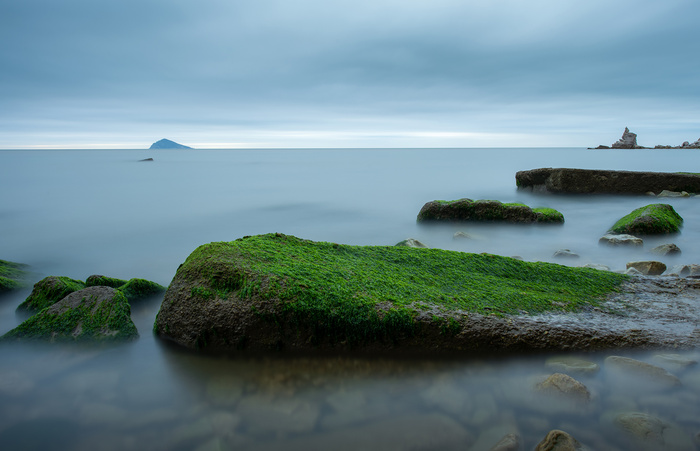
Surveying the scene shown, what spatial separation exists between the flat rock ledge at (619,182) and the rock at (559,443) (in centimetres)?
1293

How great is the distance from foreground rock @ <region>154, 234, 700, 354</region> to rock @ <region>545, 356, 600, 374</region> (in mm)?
107

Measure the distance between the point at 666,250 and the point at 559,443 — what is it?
595cm

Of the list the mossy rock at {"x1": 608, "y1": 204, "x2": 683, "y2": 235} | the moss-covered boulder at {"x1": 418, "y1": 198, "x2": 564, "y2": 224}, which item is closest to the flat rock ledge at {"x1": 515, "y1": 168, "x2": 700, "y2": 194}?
the moss-covered boulder at {"x1": 418, "y1": 198, "x2": 564, "y2": 224}

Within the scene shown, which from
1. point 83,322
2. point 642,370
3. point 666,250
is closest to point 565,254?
point 666,250

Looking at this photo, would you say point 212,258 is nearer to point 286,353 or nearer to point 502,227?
point 286,353

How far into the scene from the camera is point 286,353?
3244mm

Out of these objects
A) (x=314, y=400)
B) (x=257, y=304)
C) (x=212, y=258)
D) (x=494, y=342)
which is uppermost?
(x=212, y=258)

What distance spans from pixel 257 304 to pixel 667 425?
9.15 feet

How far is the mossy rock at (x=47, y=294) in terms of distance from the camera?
170 inches

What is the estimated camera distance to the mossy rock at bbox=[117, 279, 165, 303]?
4512 mm

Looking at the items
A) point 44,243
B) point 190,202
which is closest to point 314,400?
point 44,243

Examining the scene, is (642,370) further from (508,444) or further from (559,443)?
(508,444)

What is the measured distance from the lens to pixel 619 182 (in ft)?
43.3

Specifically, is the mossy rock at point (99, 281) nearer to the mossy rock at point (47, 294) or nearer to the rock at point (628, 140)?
the mossy rock at point (47, 294)
